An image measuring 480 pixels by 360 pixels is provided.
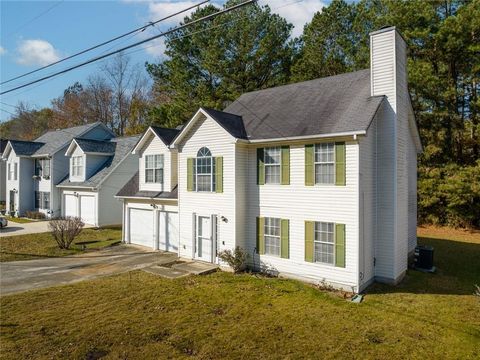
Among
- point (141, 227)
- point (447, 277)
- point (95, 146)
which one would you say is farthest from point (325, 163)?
point (95, 146)

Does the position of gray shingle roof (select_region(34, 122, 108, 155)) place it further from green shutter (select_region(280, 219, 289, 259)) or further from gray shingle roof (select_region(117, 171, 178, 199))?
green shutter (select_region(280, 219, 289, 259))

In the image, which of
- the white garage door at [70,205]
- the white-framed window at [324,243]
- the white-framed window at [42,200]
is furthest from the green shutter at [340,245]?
the white-framed window at [42,200]

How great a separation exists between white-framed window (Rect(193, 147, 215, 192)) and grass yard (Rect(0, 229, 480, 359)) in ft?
13.2

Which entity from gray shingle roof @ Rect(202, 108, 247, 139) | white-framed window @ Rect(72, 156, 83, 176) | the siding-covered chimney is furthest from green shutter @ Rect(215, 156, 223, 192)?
white-framed window @ Rect(72, 156, 83, 176)

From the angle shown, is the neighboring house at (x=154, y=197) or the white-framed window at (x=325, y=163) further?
the neighboring house at (x=154, y=197)

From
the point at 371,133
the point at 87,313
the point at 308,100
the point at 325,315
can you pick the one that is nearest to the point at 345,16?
Answer: the point at 308,100

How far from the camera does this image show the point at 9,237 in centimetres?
1998

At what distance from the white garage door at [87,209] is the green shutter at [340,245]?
782 inches

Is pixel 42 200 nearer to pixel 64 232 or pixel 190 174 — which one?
pixel 64 232

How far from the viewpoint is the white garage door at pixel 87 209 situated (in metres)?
24.5

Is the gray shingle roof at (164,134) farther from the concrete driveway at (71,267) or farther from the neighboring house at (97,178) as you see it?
the neighboring house at (97,178)

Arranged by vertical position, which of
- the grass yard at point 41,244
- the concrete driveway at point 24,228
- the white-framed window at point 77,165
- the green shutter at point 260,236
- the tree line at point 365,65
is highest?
the tree line at point 365,65

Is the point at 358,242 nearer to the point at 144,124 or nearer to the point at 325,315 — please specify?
the point at 325,315

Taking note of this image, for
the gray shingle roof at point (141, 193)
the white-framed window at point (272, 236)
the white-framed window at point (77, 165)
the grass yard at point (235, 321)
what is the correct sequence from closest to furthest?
the grass yard at point (235, 321)
the white-framed window at point (272, 236)
the gray shingle roof at point (141, 193)
the white-framed window at point (77, 165)
